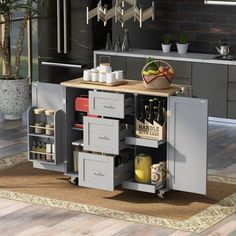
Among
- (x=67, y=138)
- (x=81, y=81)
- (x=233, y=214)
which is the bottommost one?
(x=233, y=214)

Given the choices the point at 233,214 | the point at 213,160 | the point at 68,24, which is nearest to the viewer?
the point at 233,214

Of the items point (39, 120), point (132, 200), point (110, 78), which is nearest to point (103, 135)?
point (110, 78)

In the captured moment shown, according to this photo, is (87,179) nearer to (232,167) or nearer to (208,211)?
(208,211)

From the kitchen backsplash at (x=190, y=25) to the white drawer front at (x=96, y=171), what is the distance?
3570 millimetres

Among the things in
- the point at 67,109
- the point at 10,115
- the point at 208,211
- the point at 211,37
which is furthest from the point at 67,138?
the point at 211,37

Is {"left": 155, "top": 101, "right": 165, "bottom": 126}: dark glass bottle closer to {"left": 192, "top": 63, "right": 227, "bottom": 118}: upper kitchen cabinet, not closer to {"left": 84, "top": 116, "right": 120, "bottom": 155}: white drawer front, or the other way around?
{"left": 84, "top": 116, "right": 120, "bottom": 155}: white drawer front

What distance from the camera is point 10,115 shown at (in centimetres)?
998

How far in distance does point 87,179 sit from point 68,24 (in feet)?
10.5

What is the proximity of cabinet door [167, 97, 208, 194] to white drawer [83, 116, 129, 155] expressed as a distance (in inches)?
15.9

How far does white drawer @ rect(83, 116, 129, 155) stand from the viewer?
6.89 metres

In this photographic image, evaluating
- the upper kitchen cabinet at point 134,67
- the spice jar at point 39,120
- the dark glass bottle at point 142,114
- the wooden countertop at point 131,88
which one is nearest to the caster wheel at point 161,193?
the dark glass bottle at point 142,114

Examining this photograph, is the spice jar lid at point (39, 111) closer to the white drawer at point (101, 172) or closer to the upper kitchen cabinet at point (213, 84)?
the white drawer at point (101, 172)

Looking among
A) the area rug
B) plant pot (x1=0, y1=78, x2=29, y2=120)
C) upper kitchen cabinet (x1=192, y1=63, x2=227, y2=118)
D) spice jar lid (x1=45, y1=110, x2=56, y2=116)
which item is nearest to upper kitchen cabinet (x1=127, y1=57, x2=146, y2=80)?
upper kitchen cabinet (x1=192, y1=63, x2=227, y2=118)

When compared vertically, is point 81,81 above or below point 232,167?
above
